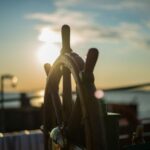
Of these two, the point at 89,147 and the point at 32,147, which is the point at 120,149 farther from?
the point at 32,147

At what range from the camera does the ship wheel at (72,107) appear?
3803mm

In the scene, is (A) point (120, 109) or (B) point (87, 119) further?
(A) point (120, 109)

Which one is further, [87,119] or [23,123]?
[23,123]

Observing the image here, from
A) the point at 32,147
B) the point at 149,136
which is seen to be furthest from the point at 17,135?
the point at 149,136

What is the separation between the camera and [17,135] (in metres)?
7.02

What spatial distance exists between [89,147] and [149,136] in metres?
3.23

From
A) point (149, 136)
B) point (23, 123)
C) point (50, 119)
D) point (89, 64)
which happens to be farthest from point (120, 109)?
point (89, 64)

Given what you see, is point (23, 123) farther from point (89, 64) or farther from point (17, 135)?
point (89, 64)

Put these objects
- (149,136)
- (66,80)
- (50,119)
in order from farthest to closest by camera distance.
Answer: (149,136) → (50,119) → (66,80)

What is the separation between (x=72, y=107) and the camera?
14.8ft

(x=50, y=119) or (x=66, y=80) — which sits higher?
(x=66, y=80)

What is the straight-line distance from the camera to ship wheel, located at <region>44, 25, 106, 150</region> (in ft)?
12.5

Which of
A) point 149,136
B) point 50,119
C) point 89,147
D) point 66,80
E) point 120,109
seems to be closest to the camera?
point 89,147

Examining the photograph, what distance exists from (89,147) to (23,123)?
2514 centimetres
